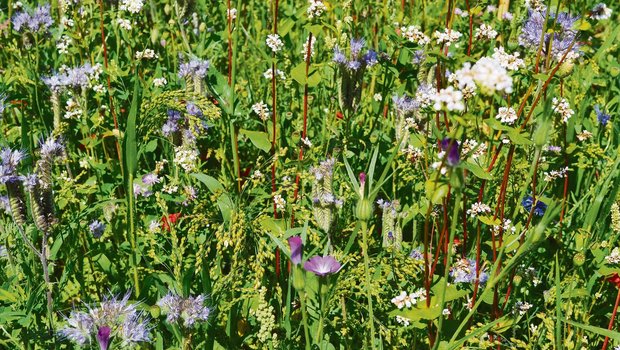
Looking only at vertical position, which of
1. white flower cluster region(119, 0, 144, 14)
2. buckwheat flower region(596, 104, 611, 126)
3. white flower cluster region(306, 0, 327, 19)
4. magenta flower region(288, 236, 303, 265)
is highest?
white flower cluster region(306, 0, 327, 19)

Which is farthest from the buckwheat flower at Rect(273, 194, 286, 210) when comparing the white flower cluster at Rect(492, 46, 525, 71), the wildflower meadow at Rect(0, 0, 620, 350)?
the white flower cluster at Rect(492, 46, 525, 71)

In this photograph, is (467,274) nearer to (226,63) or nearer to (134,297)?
(134,297)

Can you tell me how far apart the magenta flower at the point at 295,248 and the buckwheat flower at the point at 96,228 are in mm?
1178

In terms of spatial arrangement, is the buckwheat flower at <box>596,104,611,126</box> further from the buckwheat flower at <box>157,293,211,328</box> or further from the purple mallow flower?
the buckwheat flower at <box>157,293,211,328</box>

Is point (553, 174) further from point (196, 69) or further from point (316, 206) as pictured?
point (196, 69)

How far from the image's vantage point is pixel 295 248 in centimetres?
157

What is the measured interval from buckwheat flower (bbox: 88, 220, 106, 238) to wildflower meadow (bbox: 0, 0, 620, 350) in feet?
0.04

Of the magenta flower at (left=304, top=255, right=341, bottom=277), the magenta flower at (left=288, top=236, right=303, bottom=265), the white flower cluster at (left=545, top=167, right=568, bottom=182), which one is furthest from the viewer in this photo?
the white flower cluster at (left=545, top=167, right=568, bottom=182)

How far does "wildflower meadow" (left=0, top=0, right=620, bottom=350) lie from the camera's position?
1925 millimetres

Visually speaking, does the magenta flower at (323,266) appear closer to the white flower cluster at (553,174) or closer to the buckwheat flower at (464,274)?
the buckwheat flower at (464,274)

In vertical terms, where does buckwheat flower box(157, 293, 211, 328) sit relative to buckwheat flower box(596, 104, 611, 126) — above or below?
below

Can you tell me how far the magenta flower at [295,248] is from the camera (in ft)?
5.11

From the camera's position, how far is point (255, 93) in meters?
3.39

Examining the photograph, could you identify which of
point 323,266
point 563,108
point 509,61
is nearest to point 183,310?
point 323,266
